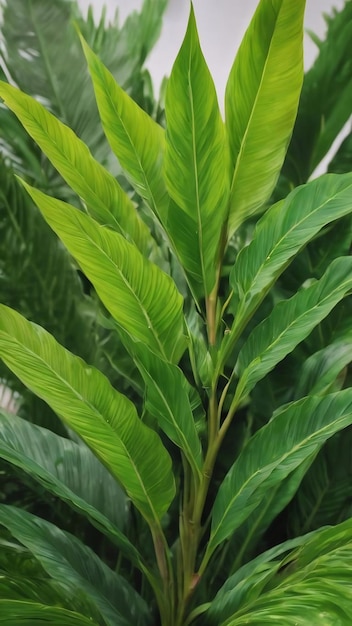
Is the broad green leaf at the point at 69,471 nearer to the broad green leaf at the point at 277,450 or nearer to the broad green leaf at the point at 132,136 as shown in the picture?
the broad green leaf at the point at 277,450

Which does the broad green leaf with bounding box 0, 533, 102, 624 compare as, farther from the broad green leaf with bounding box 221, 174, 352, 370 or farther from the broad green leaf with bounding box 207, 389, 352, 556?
the broad green leaf with bounding box 221, 174, 352, 370

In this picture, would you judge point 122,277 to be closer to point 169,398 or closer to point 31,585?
point 169,398

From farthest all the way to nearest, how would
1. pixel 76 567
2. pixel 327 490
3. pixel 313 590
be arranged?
pixel 327 490
pixel 76 567
pixel 313 590

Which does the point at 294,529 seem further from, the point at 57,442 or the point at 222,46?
the point at 222,46

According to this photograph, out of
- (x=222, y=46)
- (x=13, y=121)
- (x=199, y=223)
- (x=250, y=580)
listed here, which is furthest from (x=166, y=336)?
(x=222, y=46)

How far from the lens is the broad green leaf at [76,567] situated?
49cm

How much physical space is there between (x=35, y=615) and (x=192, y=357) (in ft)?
0.86

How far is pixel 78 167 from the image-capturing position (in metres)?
0.57

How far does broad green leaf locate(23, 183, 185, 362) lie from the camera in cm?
47

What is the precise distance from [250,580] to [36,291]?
1.25ft

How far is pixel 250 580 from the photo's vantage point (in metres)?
0.50

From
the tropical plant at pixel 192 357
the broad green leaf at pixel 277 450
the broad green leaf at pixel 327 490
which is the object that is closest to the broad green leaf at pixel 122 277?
the tropical plant at pixel 192 357

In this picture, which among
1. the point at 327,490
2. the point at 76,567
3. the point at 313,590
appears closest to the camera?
the point at 313,590

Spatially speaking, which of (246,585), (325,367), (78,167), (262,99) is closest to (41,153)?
(78,167)
